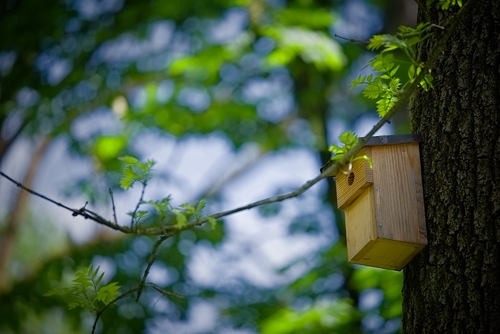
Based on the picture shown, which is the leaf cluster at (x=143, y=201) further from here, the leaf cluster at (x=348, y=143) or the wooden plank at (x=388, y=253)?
the wooden plank at (x=388, y=253)

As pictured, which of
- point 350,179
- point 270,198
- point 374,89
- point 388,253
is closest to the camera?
point 270,198

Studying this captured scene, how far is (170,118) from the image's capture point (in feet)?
20.5

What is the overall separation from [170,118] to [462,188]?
4.63 m

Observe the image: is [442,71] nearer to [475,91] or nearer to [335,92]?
[475,91]

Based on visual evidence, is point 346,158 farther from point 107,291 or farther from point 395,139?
point 107,291

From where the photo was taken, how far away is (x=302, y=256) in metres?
5.34

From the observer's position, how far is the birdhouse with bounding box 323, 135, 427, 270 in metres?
1.94

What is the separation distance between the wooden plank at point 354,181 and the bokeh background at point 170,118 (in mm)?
3183

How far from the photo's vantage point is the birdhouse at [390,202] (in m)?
1.94

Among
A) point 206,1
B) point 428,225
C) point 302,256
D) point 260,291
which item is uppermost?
point 206,1

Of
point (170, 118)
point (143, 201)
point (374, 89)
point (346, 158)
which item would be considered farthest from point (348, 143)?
point (170, 118)

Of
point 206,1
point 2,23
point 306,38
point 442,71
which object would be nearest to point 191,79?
point 206,1

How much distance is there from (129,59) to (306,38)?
2.09 meters

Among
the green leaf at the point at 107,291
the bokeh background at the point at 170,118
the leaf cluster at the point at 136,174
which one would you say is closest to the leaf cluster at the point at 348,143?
the leaf cluster at the point at 136,174
